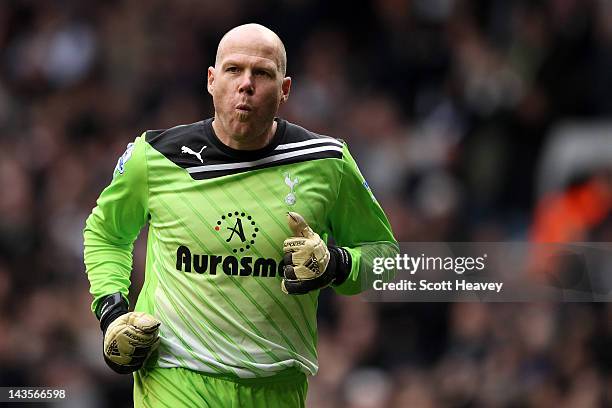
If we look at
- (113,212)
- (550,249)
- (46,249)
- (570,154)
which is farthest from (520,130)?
(113,212)

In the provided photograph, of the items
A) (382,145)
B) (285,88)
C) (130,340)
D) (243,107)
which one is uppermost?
(382,145)

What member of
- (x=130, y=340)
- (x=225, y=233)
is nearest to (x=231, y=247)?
(x=225, y=233)

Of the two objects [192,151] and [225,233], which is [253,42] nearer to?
[192,151]

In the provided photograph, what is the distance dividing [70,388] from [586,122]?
4923 millimetres

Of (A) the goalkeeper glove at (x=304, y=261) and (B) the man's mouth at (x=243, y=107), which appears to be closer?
(A) the goalkeeper glove at (x=304, y=261)

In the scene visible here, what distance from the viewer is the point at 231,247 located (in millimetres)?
5781

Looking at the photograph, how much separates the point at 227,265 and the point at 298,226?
0.38m

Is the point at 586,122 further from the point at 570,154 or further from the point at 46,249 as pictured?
the point at 46,249

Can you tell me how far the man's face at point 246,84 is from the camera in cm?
573

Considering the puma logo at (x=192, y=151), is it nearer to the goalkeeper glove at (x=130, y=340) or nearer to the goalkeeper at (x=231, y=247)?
the goalkeeper at (x=231, y=247)

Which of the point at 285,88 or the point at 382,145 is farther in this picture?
the point at 382,145

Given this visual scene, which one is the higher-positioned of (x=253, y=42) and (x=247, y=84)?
(x=253, y=42)

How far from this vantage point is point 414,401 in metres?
9.89

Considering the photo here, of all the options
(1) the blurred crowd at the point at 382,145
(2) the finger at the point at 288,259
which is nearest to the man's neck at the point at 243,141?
(2) the finger at the point at 288,259
